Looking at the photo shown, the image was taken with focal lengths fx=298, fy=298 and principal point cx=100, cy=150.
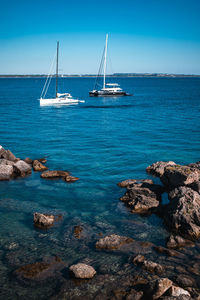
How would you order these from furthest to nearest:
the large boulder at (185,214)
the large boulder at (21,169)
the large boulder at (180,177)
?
the large boulder at (21,169) → the large boulder at (180,177) → the large boulder at (185,214)

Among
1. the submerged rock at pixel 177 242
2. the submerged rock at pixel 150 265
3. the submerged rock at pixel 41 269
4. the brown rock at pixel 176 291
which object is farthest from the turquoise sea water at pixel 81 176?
the brown rock at pixel 176 291

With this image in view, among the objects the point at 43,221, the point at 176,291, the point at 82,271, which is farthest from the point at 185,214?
the point at 43,221

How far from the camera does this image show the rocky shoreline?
11820 millimetres

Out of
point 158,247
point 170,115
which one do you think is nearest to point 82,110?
point 170,115

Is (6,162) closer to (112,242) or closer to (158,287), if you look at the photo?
(112,242)

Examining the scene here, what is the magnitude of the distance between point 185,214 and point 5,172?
15.7 m

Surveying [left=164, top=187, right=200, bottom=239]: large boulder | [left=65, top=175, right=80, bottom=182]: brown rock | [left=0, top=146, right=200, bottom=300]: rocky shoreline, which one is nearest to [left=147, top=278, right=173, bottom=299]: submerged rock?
[left=0, top=146, right=200, bottom=300]: rocky shoreline

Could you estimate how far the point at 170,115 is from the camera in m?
63.9

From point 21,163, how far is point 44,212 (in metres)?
8.79

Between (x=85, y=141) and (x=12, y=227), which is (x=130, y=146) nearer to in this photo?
(x=85, y=141)

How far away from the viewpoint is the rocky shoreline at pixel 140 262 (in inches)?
465

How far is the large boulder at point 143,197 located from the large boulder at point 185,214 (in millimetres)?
1659

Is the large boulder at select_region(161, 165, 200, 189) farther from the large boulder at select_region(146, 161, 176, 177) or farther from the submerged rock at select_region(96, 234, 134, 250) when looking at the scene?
the submerged rock at select_region(96, 234, 134, 250)

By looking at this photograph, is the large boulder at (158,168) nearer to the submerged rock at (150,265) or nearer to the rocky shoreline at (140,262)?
the rocky shoreline at (140,262)
